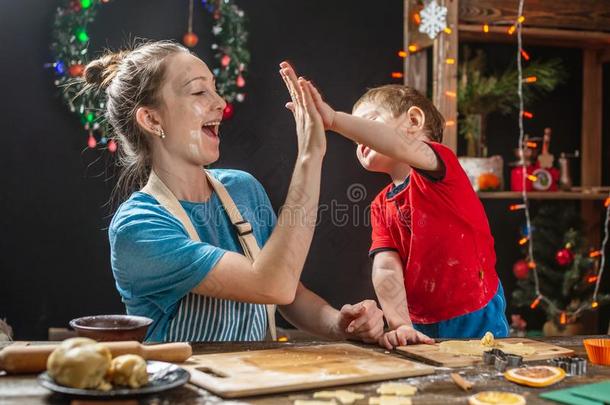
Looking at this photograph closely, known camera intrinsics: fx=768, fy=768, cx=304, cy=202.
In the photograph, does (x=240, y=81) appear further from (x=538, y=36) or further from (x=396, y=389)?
(x=396, y=389)

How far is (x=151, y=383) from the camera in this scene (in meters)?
1.35

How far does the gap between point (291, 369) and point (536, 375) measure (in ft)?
1.57

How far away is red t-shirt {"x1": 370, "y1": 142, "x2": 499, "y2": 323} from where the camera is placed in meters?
2.35

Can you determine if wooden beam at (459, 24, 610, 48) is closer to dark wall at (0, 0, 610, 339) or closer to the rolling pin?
→ dark wall at (0, 0, 610, 339)

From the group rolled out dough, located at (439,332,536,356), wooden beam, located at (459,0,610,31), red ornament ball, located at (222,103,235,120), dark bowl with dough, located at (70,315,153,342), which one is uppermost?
wooden beam, located at (459,0,610,31)

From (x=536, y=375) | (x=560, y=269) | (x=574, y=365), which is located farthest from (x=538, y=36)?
(x=536, y=375)

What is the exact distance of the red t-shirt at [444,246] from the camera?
2.35 meters

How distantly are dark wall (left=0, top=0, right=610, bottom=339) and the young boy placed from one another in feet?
5.71

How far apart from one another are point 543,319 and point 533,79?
5.19 ft

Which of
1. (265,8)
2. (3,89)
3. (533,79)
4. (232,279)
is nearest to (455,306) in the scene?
(232,279)

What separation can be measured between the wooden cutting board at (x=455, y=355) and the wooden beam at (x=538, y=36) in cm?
242

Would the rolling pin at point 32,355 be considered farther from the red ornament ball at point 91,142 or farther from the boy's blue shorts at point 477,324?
the red ornament ball at point 91,142

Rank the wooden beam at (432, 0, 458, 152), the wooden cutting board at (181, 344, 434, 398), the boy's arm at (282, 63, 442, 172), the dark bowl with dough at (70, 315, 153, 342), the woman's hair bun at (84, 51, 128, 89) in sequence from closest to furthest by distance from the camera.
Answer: the wooden cutting board at (181, 344, 434, 398)
the dark bowl with dough at (70, 315, 153, 342)
the boy's arm at (282, 63, 442, 172)
the woman's hair bun at (84, 51, 128, 89)
the wooden beam at (432, 0, 458, 152)

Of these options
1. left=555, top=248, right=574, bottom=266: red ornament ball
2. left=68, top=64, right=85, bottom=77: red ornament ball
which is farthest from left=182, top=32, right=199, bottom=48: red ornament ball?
left=555, top=248, right=574, bottom=266: red ornament ball
